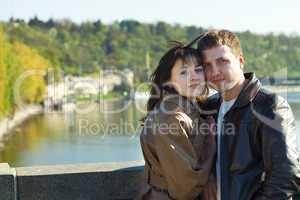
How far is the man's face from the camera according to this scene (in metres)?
2.64

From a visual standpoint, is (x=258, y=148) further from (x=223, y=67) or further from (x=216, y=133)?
(x=223, y=67)

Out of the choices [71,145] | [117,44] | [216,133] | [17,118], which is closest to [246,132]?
[216,133]

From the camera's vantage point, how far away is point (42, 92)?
63375 mm

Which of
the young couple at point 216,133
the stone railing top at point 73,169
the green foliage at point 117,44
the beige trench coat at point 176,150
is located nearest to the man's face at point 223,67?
the young couple at point 216,133

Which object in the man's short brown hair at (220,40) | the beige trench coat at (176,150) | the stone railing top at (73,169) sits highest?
the man's short brown hair at (220,40)

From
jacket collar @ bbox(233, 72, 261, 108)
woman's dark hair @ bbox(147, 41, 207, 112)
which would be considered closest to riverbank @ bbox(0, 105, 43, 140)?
woman's dark hair @ bbox(147, 41, 207, 112)

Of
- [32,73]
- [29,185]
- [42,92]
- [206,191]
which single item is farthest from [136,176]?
[42,92]

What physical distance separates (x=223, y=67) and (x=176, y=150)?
0.43 metres

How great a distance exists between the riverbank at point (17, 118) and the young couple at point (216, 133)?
40344mm

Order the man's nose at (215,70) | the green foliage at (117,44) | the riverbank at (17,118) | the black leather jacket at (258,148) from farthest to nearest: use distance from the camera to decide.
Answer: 1. the green foliage at (117,44)
2. the riverbank at (17,118)
3. the man's nose at (215,70)
4. the black leather jacket at (258,148)

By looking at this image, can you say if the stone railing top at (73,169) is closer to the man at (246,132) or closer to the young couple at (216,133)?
the young couple at (216,133)

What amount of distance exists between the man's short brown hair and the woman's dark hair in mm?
69

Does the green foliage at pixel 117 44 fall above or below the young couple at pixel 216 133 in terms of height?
above

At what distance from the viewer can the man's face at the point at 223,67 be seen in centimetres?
264
